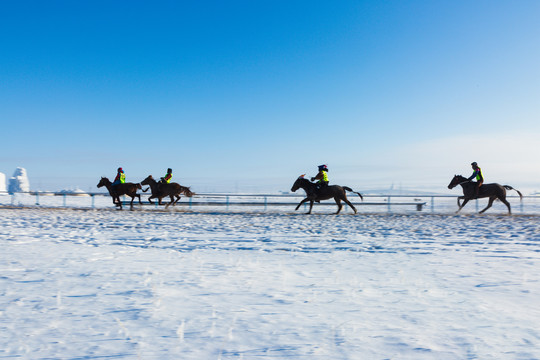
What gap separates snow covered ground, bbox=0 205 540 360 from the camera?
265cm

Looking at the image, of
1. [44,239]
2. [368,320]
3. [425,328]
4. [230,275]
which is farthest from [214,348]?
[44,239]

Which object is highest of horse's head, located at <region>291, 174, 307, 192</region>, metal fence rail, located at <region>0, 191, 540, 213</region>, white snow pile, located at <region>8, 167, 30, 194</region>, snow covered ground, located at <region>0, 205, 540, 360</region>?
white snow pile, located at <region>8, 167, 30, 194</region>

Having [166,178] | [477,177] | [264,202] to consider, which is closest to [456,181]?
[477,177]

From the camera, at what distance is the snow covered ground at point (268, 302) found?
2.65 metres

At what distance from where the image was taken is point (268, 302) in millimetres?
3729

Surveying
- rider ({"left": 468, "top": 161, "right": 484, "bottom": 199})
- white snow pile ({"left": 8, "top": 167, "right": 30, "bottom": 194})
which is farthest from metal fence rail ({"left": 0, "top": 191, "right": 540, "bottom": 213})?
white snow pile ({"left": 8, "top": 167, "right": 30, "bottom": 194})

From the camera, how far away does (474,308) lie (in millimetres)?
3527

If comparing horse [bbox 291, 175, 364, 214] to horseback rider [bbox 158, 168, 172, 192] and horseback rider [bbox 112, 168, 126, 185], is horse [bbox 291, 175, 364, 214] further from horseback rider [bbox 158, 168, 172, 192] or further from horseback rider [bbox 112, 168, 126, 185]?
horseback rider [bbox 112, 168, 126, 185]

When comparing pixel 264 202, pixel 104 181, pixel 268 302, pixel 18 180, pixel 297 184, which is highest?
pixel 18 180

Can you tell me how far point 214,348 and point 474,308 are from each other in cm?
246

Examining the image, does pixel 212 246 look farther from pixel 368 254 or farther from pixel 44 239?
pixel 44 239

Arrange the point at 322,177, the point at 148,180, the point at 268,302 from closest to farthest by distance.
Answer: the point at 268,302 → the point at 322,177 → the point at 148,180

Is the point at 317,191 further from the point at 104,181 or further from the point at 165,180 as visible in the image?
the point at 104,181

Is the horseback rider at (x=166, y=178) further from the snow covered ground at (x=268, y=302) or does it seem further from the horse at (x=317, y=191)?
the snow covered ground at (x=268, y=302)
